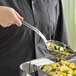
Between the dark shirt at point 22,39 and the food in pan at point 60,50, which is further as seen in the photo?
the dark shirt at point 22,39

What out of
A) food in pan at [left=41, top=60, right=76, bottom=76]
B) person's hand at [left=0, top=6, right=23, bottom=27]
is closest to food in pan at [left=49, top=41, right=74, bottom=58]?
food in pan at [left=41, top=60, right=76, bottom=76]

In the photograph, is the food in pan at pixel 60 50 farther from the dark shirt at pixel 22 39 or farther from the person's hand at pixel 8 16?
the person's hand at pixel 8 16

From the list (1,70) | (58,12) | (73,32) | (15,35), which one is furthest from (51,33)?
→ (73,32)

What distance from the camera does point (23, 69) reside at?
93cm

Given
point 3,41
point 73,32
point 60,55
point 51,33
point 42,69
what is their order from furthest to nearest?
point 73,32 → point 51,33 → point 3,41 → point 60,55 → point 42,69

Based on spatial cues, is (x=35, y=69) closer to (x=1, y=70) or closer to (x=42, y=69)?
(x=42, y=69)

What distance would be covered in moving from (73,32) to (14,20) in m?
2.10

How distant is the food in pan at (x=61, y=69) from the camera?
851 millimetres

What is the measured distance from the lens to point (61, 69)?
0.90 metres

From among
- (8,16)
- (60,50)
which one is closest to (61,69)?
(60,50)

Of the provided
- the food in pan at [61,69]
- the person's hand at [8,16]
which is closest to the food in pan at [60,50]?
the food in pan at [61,69]

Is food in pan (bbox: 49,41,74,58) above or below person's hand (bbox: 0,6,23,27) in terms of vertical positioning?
below

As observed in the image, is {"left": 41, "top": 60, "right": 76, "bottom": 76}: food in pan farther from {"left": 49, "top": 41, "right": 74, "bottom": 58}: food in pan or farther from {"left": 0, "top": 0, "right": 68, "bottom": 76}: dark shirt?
{"left": 0, "top": 0, "right": 68, "bottom": 76}: dark shirt

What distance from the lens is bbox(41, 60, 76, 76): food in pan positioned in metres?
0.85
